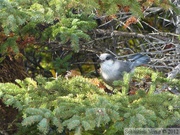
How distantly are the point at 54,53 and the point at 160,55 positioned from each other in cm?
151

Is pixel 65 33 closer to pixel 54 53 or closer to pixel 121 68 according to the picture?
pixel 121 68

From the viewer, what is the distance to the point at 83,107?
10.8 feet

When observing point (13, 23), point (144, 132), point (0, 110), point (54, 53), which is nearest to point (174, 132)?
point (144, 132)

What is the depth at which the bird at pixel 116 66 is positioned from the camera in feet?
17.6

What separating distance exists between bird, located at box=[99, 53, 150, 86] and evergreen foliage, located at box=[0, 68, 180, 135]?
4.66 ft

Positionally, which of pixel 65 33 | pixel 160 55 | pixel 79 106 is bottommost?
pixel 160 55

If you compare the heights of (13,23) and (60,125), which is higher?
(13,23)

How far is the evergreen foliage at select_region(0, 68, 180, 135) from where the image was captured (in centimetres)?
312

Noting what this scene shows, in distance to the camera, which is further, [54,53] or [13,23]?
[54,53]

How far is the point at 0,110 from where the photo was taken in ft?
15.5

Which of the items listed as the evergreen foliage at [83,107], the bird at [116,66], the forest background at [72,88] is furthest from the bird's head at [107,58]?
the evergreen foliage at [83,107]

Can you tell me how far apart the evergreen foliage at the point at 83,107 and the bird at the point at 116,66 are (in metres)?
1.42

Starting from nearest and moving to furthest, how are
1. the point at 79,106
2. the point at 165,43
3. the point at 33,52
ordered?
the point at 79,106 → the point at 165,43 → the point at 33,52

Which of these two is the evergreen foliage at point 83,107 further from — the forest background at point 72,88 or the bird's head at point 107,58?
the bird's head at point 107,58
